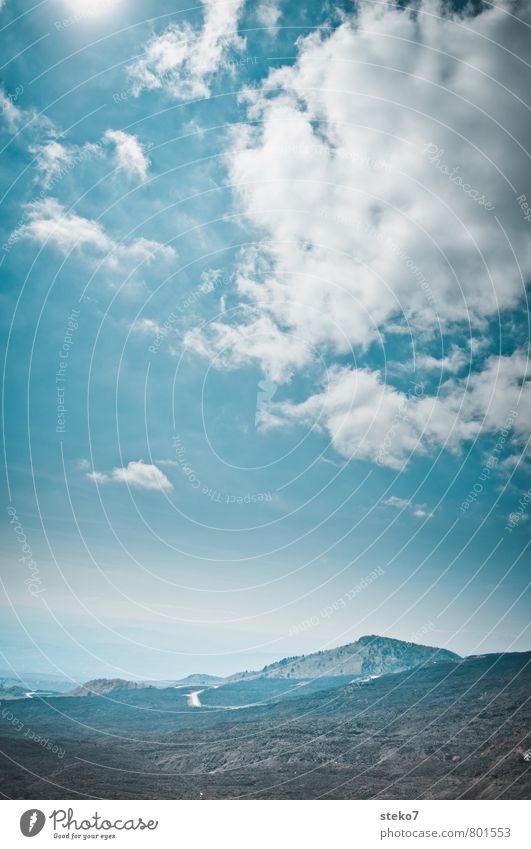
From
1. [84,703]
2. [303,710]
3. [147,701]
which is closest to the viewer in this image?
[303,710]

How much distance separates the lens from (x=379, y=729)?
349 ft

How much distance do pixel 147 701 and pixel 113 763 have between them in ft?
401
